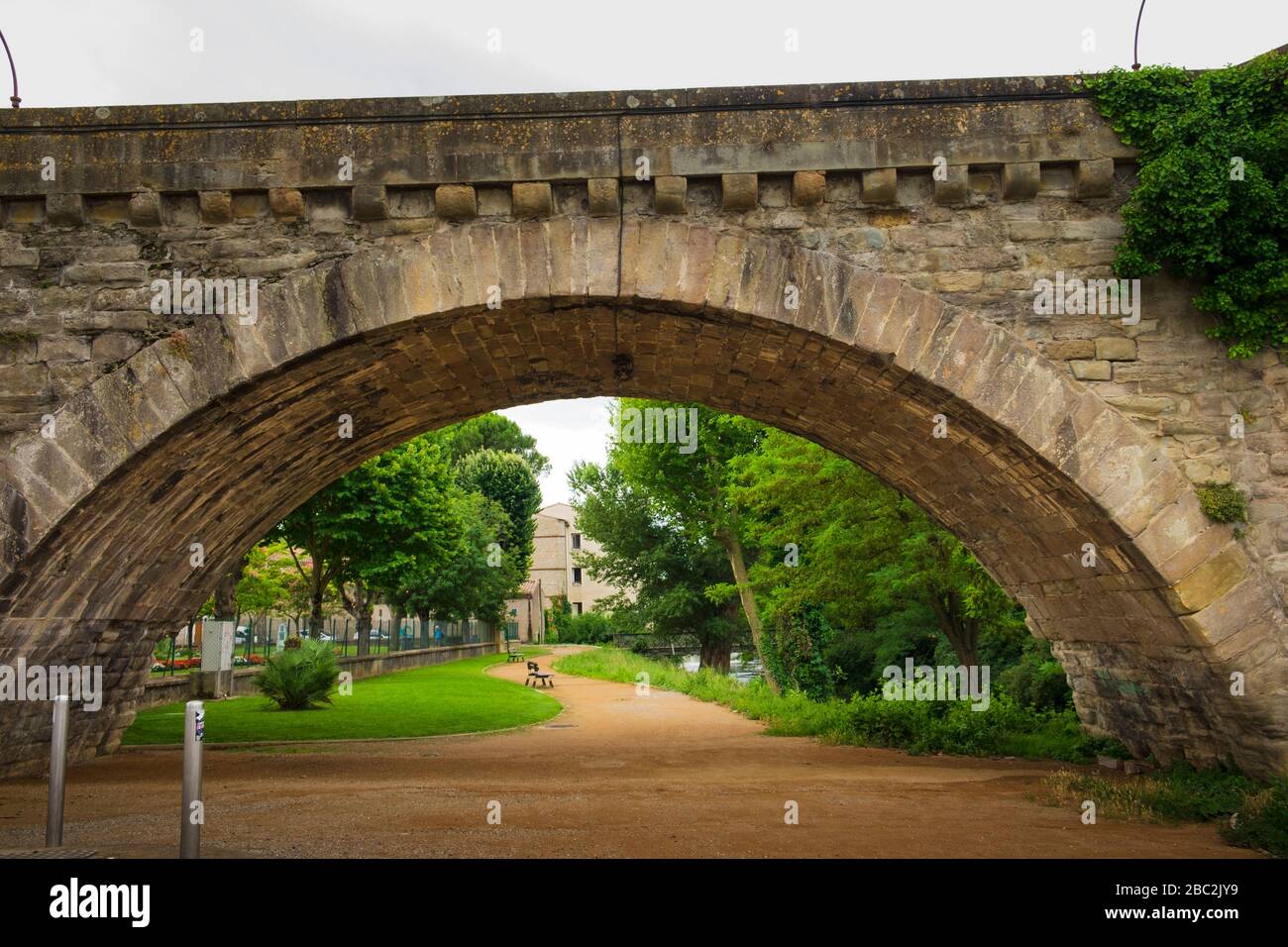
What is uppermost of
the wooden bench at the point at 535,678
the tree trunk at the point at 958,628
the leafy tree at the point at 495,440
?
the leafy tree at the point at 495,440

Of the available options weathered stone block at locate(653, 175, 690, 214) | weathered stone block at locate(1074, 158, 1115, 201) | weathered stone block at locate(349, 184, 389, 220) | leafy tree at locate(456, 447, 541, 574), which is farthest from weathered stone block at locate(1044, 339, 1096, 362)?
leafy tree at locate(456, 447, 541, 574)

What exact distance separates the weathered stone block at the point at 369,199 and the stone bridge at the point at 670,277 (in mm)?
28

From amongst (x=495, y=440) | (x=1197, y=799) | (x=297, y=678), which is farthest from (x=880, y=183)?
(x=495, y=440)

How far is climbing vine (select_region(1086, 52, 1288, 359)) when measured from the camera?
730cm

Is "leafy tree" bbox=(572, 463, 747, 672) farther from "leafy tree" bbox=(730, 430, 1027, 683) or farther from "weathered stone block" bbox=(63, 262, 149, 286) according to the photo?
"weathered stone block" bbox=(63, 262, 149, 286)

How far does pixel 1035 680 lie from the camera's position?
1531cm

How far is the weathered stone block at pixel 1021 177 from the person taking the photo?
7621mm

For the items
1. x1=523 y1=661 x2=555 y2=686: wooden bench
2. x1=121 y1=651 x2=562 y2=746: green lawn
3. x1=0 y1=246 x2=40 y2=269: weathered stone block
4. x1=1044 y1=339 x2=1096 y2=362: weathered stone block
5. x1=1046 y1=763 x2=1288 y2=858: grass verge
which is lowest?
x1=523 y1=661 x2=555 y2=686: wooden bench

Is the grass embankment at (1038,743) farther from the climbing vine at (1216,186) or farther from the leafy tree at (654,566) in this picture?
the leafy tree at (654,566)

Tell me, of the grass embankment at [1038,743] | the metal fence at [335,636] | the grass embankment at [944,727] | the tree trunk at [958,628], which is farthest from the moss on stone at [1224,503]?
the metal fence at [335,636]

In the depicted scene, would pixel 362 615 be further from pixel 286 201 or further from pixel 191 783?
pixel 191 783

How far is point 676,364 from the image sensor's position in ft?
30.3

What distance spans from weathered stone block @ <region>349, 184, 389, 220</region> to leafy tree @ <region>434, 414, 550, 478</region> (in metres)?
50.3

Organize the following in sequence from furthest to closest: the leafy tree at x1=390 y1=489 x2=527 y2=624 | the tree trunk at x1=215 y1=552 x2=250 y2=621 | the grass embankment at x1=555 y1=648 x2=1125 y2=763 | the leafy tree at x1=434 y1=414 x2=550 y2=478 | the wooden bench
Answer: the leafy tree at x1=434 y1=414 x2=550 y2=478 < the leafy tree at x1=390 y1=489 x2=527 y2=624 < the wooden bench < the tree trunk at x1=215 y1=552 x2=250 y2=621 < the grass embankment at x1=555 y1=648 x2=1125 y2=763
